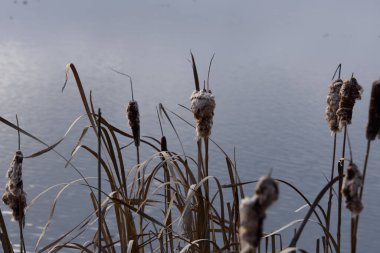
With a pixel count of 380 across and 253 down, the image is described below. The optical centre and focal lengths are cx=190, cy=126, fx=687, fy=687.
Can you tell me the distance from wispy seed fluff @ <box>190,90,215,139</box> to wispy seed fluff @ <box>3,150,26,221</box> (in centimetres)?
38

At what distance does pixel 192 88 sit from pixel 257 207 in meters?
6.76

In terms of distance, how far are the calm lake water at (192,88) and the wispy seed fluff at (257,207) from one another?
8.01 ft

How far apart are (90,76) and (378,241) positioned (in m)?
4.72

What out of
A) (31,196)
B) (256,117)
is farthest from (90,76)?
(31,196)

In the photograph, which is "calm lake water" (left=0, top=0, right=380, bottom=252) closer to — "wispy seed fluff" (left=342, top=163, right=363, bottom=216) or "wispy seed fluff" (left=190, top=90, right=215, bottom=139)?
"wispy seed fluff" (left=190, top=90, right=215, bottom=139)

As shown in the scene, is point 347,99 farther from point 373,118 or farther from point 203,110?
point 373,118

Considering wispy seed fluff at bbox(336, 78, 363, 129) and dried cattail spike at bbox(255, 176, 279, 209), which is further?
wispy seed fluff at bbox(336, 78, 363, 129)

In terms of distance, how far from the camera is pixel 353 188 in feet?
2.58

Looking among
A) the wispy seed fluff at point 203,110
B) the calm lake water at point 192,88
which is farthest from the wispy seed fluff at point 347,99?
the calm lake water at point 192,88

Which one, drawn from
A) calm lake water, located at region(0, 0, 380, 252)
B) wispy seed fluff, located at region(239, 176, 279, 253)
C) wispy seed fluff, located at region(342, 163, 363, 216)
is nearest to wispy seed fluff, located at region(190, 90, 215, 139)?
wispy seed fluff, located at region(342, 163, 363, 216)

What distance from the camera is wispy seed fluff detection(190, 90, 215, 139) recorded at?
1292 mm

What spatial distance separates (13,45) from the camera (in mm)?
10484

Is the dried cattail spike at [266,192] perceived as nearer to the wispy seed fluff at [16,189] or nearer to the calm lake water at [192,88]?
the wispy seed fluff at [16,189]

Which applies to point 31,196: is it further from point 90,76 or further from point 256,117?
point 90,76
